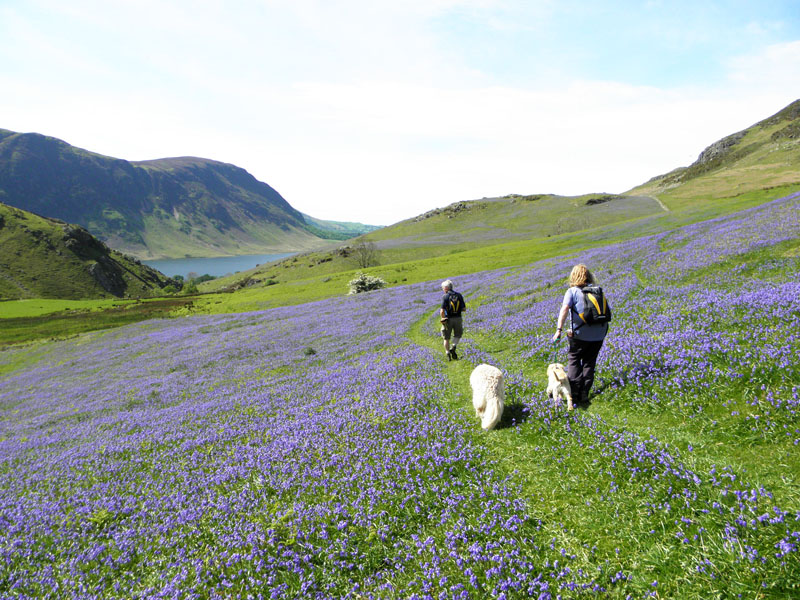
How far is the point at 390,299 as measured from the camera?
42.9 m

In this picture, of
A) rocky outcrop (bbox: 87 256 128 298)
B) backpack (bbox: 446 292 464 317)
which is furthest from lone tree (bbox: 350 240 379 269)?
rocky outcrop (bbox: 87 256 128 298)

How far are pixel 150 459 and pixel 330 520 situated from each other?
8.00m

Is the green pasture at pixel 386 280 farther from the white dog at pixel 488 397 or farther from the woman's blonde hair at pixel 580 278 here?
the white dog at pixel 488 397

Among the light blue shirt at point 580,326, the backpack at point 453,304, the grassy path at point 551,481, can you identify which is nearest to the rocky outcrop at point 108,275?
the backpack at point 453,304

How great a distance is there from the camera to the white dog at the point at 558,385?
8.98 metres

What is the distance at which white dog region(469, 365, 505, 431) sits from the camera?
9203 millimetres

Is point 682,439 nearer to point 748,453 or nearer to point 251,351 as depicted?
point 748,453

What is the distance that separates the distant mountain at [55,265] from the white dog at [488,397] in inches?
7721

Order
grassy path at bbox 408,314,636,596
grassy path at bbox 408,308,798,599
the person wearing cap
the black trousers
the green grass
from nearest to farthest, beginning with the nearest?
grassy path at bbox 408,308,798,599 → grassy path at bbox 408,314,636,596 → the black trousers → the person wearing cap → the green grass

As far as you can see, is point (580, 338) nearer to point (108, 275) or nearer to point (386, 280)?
point (386, 280)

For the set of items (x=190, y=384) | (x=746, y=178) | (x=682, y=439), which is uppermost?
(x=746, y=178)

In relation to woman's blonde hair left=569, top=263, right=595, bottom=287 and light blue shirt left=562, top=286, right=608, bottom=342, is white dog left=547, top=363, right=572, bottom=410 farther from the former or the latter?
woman's blonde hair left=569, top=263, right=595, bottom=287

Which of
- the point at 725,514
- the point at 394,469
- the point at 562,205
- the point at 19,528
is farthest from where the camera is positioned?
the point at 562,205

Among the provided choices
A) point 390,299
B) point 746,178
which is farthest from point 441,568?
point 746,178
